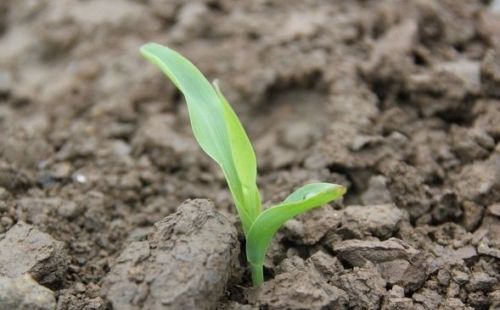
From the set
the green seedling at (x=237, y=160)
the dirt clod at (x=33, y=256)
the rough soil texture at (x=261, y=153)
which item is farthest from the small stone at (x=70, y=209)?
the green seedling at (x=237, y=160)

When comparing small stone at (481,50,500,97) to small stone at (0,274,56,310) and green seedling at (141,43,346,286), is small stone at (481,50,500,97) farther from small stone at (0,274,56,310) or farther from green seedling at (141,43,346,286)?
small stone at (0,274,56,310)

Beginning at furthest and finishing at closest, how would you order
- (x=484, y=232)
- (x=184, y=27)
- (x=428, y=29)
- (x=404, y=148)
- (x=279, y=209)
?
(x=184, y=27) → (x=428, y=29) → (x=404, y=148) → (x=484, y=232) → (x=279, y=209)

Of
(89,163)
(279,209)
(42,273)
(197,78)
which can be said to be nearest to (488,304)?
(279,209)

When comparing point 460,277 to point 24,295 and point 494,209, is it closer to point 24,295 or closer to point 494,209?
point 494,209

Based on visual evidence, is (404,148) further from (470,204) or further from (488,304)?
(488,304)

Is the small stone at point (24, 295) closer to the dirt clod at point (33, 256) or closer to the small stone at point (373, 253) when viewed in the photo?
the dirt clod at point (33, 256)

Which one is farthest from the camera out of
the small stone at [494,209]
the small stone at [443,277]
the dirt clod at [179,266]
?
the small stone at [494,209]
